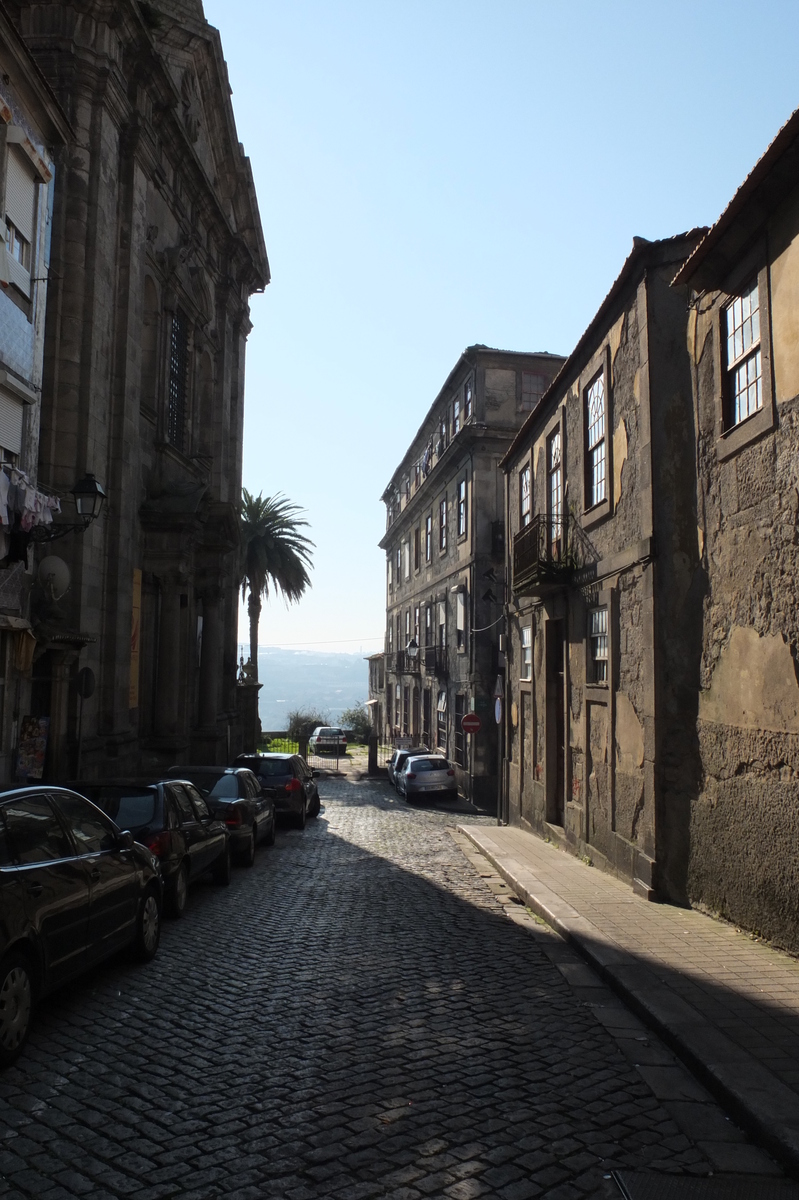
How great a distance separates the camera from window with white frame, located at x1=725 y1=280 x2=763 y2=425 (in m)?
8.48

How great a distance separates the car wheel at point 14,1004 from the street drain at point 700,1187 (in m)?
3.22

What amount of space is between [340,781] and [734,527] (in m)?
29.0

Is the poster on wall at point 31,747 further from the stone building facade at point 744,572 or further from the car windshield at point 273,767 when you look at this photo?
the stone building facade at point 744,572

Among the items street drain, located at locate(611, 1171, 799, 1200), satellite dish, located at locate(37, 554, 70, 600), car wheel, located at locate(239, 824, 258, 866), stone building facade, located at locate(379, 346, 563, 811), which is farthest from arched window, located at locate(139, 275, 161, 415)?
street drain, located at locate(611, 1171, 799, 1200)

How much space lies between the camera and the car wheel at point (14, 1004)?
16.9ft

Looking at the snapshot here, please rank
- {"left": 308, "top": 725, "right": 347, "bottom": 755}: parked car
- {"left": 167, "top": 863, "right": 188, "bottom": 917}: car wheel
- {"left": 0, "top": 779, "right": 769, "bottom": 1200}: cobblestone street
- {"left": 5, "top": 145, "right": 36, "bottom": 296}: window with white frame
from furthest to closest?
{"left": 308, "top": 725, "right": 347, "bottom": 755}: parked car
{"left": 5, "top": 145, "right": 36, "bottom": 296}: window with white frame
{"left": 167, "top": 863, "right": 188, "bottom": 917}: car wheel
{"left": 0, "top": 779, "right": 769, "bottom": 1200}: cobblestone street

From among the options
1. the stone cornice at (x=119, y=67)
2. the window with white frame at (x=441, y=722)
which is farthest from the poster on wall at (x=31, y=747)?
the window with white frame at (x=441, y=722)

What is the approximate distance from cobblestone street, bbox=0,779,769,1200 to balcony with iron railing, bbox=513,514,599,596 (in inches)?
272

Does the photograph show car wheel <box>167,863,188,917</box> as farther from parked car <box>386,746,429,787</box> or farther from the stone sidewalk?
parked car <box>386,746,429,787</box>

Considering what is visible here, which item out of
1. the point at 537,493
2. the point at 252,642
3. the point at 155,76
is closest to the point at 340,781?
the point at 252,642

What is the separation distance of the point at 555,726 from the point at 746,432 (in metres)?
9.61

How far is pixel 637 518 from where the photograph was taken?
11.5 m

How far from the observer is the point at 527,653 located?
19.5 meters

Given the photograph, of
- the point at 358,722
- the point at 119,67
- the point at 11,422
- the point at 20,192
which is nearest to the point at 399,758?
the point at 11,422
